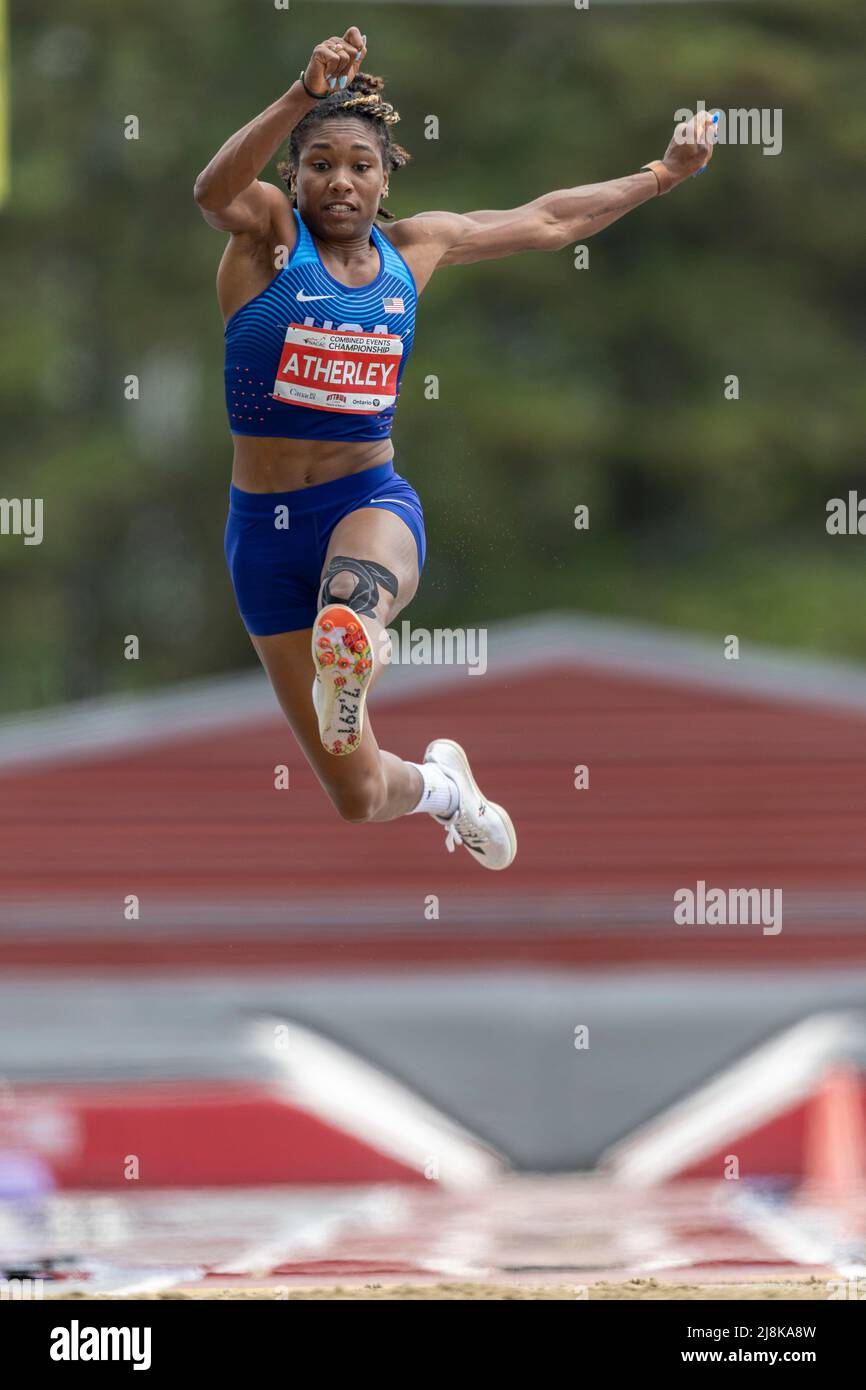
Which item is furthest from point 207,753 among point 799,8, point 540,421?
point 799,8

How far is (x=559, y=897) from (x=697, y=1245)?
4.18 m

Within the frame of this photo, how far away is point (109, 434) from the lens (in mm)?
21625

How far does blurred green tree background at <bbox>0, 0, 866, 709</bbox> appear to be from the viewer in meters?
21.2

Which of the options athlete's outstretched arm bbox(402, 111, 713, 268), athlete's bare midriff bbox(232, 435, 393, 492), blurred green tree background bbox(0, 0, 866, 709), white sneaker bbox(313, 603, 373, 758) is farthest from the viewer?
blurred green tree background bbox(0, 0, 866, 709)

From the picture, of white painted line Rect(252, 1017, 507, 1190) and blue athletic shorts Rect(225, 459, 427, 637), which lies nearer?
blue athletic shorts Rect(225, 459, 427, 637)

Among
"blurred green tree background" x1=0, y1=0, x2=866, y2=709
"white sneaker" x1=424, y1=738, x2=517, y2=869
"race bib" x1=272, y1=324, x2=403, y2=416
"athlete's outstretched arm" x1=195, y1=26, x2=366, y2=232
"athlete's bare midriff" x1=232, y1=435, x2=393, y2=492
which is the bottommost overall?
"white sneaker" x1=424, y1=738, x2=517, y2=869

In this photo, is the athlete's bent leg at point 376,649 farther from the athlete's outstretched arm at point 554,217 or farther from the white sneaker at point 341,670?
the athlete's outstretched arm at point 554,217

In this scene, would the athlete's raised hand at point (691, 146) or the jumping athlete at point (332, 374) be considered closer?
the jumping athlete at point (332, 374)

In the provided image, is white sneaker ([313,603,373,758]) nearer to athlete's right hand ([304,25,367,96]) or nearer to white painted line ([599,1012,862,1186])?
athlete's right hand ([304,25,367,96])

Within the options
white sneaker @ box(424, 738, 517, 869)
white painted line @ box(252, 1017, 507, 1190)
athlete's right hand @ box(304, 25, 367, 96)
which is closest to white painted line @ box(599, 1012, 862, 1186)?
white painted line @ box(252, 1017, 507, 1190)

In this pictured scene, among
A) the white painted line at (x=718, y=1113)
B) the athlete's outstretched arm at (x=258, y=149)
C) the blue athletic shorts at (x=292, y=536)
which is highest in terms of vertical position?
the athlete's outstretched arm at (x=258, y=149)

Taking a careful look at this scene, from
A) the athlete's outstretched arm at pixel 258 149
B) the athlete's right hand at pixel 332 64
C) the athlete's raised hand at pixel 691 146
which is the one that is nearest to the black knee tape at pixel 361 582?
the athlete's outstretched arm at pixel 258 149

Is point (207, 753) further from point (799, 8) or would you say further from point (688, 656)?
point (799, 8)

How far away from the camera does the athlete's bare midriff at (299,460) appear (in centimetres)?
599
